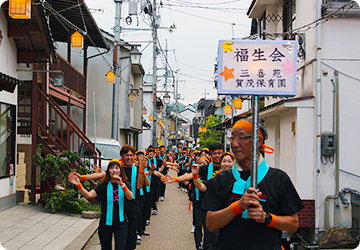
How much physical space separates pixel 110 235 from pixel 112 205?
1.47 feet

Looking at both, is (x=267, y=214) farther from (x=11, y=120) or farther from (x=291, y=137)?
(x=11, y=120)

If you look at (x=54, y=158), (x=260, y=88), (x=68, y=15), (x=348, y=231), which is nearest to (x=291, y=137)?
(x=348, y=231)

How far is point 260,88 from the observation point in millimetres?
3576

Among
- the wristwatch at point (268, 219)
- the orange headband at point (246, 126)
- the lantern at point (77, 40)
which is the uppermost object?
the lantern at point (77, 40)

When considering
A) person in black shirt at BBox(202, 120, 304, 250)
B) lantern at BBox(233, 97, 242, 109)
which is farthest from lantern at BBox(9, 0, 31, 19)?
lantern at BBox(233, 97, 242, 109)

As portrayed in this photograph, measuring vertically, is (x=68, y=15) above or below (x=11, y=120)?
above

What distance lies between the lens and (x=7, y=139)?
10.5 m

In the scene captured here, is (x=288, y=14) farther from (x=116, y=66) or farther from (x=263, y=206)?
(x=263, y=206)

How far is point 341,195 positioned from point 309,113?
2156mm

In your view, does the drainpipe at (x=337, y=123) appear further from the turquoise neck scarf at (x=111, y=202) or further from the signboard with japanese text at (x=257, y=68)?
the signboard with japanese text at (x=257, y=68)

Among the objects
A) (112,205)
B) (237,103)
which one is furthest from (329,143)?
(237,103)

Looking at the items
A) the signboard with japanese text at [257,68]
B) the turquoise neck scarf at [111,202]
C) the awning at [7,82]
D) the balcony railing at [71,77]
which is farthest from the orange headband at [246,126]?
the balcony railing at [71,77]

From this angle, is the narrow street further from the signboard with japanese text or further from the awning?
the signboard with japanese text

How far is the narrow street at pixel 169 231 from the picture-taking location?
27.9 feet
